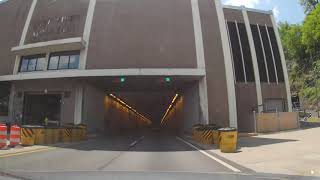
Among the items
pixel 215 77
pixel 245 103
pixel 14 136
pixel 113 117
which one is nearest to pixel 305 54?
pixel 245 103

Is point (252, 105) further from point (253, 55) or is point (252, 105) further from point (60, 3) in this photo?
point (60, 3)

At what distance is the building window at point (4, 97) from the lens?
139ft

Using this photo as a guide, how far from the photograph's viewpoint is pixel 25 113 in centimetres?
4209

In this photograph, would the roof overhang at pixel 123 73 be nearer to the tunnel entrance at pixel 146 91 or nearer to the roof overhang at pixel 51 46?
the tunnel entrance at pixel 146 91

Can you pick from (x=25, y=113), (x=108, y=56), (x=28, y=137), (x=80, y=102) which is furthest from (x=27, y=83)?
(x=28, y=137)

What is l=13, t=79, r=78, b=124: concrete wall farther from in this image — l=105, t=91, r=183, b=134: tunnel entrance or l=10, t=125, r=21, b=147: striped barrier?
l=10, t=125, r=21, b=147: striped barrier

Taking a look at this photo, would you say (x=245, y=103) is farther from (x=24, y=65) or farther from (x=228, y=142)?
(x=24, y=65)

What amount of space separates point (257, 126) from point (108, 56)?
15.2 meters

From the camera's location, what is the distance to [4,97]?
140 feet

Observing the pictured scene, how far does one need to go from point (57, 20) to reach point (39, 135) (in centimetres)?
1808

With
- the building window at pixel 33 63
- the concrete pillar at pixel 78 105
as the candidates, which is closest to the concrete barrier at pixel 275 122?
the concrete pillar at pixel 78 105

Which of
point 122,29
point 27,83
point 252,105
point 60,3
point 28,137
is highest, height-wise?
point 60,3

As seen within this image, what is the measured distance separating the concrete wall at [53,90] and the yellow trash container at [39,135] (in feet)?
44.8

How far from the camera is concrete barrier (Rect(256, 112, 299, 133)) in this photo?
124 ft
